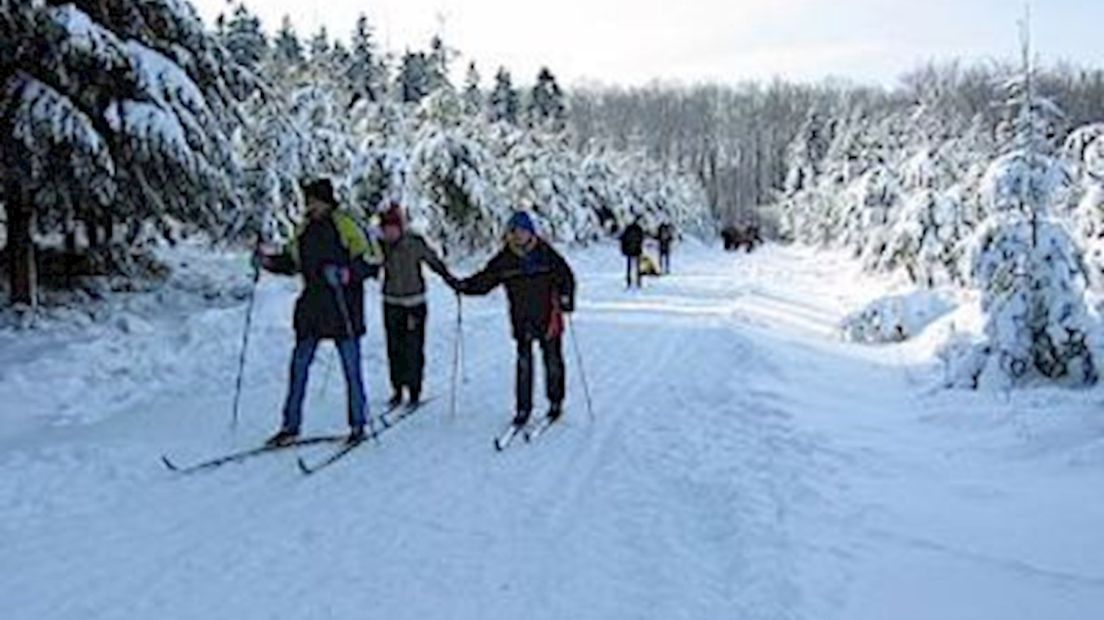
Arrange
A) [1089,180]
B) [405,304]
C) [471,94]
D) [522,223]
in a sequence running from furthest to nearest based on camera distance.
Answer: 1. [471,94]
2. [1089,180]
3. [405,304]
4. [522,223]

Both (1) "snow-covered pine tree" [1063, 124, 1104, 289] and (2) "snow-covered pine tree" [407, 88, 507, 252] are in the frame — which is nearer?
(1) "snow-covered pine tree" [1063, 124, 1104, 289]

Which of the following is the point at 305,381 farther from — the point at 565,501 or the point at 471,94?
the point at 471,94

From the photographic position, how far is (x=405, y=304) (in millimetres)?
11117

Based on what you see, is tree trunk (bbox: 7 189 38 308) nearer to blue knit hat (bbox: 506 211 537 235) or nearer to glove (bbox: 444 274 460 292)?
glove (bbox: 444 274 460 292)

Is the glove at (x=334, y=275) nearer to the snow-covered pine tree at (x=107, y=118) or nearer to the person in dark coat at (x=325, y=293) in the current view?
the person in dark coat at (x=325, y=293)

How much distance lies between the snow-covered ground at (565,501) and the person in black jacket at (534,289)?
596mm

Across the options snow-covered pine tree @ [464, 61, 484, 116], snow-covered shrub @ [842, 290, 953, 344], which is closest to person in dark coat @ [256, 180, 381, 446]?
snow-covered shrub @ [842, 290, 953, 344]

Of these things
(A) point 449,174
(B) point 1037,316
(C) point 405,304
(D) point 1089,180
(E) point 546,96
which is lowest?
(B) point 1037,316

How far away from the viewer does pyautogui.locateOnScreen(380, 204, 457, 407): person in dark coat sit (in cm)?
1102

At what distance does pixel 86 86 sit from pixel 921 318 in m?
11.9

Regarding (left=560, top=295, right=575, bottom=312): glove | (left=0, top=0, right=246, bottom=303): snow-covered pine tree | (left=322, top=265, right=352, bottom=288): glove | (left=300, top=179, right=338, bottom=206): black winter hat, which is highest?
(left=0, top=0, right=246, bottom=303): snow-covered pine tree

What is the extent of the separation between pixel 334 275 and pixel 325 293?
0.51 feet

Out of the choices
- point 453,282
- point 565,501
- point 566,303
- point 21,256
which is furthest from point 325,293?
point 21,256

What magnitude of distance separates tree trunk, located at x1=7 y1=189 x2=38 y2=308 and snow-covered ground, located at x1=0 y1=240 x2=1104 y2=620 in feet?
6.79
